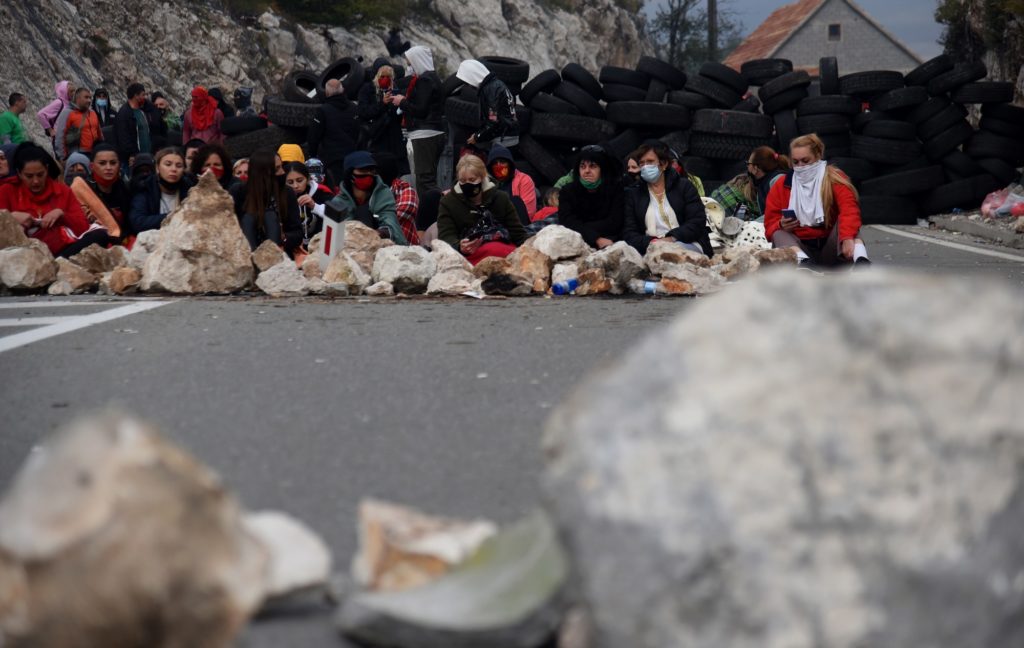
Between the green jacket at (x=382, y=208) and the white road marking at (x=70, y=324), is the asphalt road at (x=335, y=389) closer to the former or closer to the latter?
the white road marking at (x=70, y=324)

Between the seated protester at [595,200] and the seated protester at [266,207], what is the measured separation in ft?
8.48

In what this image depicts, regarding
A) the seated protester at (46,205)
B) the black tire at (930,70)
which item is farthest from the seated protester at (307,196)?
A: the black tire at (930,70)

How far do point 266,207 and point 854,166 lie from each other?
11.0 m

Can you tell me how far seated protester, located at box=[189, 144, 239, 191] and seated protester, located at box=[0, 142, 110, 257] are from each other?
118cm

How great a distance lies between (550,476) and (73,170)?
13.1 metres

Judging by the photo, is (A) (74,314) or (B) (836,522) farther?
(A) (74,314)

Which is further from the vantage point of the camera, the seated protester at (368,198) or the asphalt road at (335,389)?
the seated protester at (368,198)

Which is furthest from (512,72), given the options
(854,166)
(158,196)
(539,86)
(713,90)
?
(158,196)

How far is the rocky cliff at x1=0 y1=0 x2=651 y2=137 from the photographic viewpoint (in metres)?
34.4

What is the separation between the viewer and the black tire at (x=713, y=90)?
19.4 metres

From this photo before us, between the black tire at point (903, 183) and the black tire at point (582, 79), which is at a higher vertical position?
the black tire at point (582, 79)

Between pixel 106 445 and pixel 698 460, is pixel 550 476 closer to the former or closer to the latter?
pixel 698 460

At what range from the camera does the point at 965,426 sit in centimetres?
244

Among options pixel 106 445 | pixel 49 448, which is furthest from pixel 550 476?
pixel 49 448
